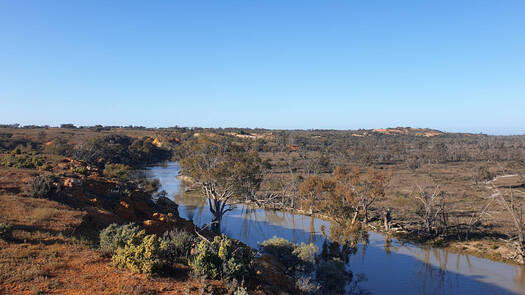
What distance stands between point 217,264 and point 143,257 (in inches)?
79.7

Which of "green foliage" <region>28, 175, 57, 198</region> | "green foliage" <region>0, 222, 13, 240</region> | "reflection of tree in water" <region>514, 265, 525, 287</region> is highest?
"green foliage" <region>28, 175, 57, 198</region>

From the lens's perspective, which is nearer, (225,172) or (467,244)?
(467,244)

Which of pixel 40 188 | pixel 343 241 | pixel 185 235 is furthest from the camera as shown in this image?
pixel 343 241

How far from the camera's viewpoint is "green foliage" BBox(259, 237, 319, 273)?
12.8 metres

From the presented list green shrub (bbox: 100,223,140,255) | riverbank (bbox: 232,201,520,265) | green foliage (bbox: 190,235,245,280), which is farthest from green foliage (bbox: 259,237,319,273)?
riverbank (bbox: 232,201,520,265)

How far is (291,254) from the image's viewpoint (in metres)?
13.4

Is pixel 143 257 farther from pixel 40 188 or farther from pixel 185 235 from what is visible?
pixel 40 188

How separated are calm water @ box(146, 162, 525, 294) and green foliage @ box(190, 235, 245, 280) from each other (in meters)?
9.18

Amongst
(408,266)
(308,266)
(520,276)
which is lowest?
(408,266)

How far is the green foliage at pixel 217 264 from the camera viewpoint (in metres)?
8.45

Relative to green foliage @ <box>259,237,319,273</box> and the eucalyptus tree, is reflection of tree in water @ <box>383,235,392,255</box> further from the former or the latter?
the eucalyptus tree

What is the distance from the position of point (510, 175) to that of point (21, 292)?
222 ft

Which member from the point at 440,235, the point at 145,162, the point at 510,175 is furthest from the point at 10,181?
the point at 510,175

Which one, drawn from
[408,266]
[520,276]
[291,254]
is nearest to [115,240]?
[291,254]
